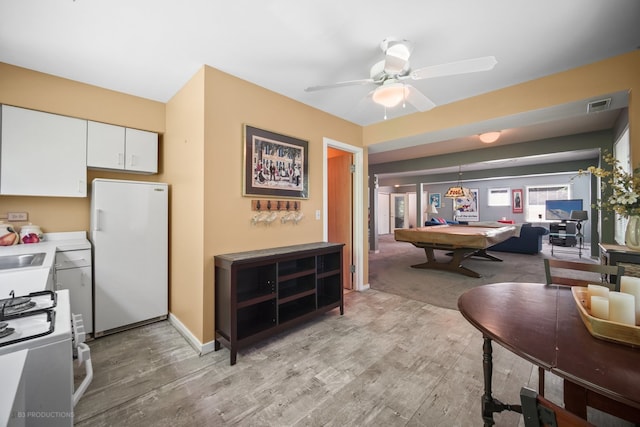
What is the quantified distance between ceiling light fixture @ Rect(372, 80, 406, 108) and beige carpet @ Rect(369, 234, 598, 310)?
2473 mm

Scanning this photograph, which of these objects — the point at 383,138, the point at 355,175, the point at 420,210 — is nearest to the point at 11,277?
the point at 355,175

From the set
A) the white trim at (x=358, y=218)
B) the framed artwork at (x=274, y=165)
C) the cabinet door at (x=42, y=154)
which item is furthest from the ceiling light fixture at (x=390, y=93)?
the cabinet door at (x=42, y=154)

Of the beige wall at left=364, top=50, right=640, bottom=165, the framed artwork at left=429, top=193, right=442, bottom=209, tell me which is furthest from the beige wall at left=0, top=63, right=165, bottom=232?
the framed artwork at left=429, top=193, right=442, bottom=209

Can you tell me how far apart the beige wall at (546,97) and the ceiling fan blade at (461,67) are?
48.9 inches

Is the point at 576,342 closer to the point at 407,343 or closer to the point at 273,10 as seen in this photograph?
the point at 407,343

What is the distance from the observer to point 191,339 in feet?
7.53

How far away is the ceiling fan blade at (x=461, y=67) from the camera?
1.56 m

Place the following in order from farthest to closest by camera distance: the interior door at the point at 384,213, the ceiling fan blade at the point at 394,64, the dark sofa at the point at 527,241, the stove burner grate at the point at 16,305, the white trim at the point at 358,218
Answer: the interior door at the point at 384,213 → the dark sofa at the point at 527,241 → the white trim at the point at 358,218 → the ceiling fan blade at the point at 394,64 → the stove burner grate at the point at 16,305

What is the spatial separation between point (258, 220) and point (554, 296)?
221cm

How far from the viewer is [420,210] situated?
8828mm

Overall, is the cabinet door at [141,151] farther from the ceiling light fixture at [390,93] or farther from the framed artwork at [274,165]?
the ceiling light fixture at [390,93]

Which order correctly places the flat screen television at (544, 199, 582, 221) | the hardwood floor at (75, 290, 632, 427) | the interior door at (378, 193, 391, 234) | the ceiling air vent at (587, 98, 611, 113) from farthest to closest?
1. the interior door at (378, 193, 391, 234)
2. the flat screen television at (544, 199, 582, 221)
3. the ceiling air vent at (587, 98, 611, 113)
4. the hardwood floor at (75, 290, 632, 427)

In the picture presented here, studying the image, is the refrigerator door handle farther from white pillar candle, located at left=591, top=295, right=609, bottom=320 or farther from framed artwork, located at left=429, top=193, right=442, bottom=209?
framed artwork, located at left=429, top=193, right=442, bottom=209

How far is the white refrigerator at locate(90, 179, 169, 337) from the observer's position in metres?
2.39
